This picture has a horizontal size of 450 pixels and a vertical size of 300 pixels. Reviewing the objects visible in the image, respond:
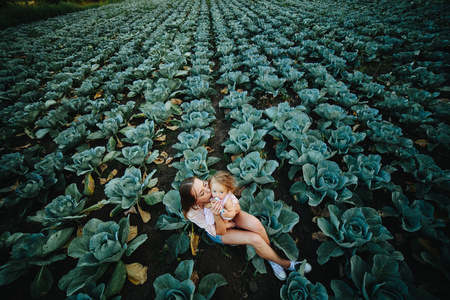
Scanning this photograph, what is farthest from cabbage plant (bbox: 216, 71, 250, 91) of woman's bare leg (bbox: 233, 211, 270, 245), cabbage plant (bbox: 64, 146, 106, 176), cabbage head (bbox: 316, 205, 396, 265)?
cabbage head (bbox: 316, 205, 396, 265)

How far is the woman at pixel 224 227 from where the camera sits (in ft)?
5.51

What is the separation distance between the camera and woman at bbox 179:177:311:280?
168cm

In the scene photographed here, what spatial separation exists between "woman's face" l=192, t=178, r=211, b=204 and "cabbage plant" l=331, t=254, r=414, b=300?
139cm

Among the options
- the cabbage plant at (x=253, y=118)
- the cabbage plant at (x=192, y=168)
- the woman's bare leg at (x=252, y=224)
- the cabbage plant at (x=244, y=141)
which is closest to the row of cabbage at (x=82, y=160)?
the cabbage plant at (x=192, y=168)

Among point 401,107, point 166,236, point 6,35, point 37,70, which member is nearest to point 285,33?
point 401,107

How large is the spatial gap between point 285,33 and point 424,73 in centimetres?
514

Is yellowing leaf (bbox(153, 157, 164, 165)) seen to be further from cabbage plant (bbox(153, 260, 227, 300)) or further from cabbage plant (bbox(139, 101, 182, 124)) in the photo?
cabbage plant (bbox(153, 260, 227, 300))

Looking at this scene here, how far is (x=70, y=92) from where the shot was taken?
5051 millimetres

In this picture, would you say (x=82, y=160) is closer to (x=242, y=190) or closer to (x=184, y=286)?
(x=184, y=286)

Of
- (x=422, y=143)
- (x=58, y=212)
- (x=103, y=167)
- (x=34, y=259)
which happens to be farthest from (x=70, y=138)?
(x=422, y=143)

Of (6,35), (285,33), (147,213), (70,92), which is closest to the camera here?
(147,213)

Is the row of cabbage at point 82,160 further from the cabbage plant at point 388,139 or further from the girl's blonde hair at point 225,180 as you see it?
the cabbage plant at point 388,139

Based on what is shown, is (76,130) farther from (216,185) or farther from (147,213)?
(216,185)

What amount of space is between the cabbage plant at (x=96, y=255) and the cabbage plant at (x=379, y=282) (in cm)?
212
